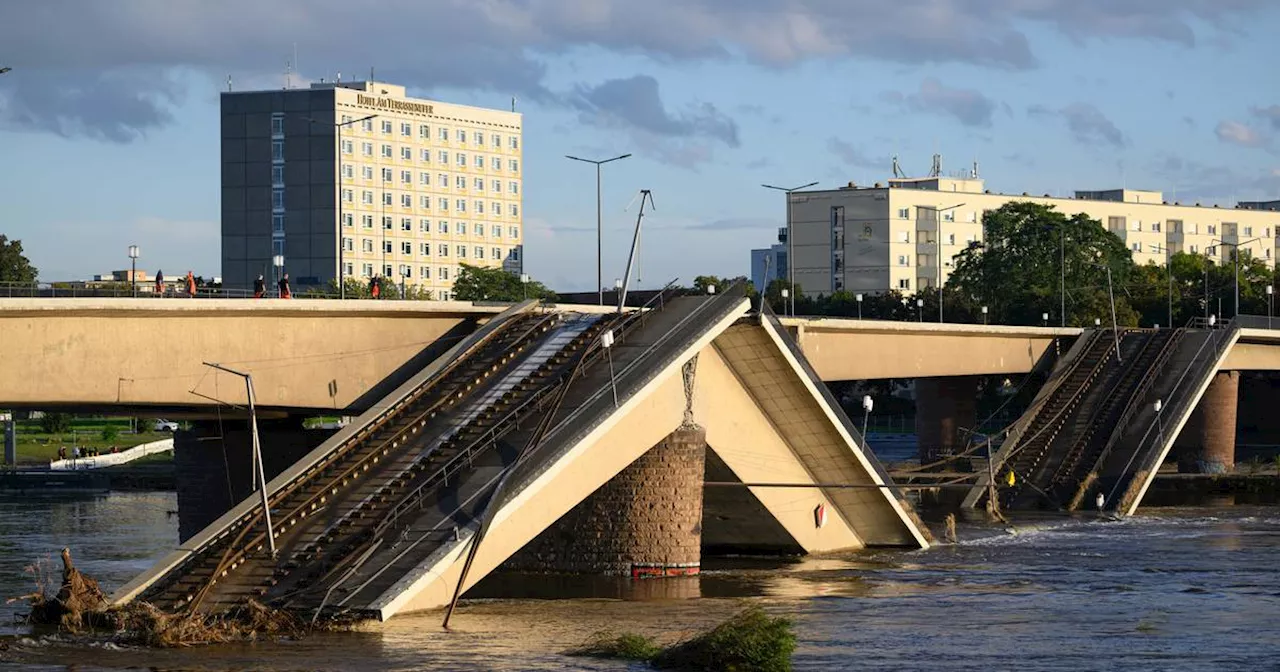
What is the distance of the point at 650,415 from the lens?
182 ft

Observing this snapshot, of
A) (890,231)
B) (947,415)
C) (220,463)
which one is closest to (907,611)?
(220,463)

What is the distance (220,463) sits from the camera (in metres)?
61.6

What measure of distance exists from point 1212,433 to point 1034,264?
148 feet

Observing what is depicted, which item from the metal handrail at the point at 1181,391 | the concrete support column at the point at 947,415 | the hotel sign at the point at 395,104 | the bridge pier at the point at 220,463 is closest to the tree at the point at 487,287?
the hotel sign at the point at 395,104

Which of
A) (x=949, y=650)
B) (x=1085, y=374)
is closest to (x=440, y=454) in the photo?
(x=949, y=650)

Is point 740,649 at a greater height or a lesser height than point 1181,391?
lesser

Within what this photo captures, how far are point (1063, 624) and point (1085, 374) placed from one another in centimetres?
5015

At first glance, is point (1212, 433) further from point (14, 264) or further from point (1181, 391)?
point (14, 264)

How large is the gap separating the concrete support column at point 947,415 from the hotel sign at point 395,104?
286ft

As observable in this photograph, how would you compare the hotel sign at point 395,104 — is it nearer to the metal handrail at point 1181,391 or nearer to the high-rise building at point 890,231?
the high-rise building at point 890,231

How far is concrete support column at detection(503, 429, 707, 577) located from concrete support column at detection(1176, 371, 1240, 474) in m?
55.6

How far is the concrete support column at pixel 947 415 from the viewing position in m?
104

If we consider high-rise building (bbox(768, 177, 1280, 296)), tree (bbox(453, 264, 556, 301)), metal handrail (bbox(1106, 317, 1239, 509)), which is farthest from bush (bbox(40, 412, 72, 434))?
metal handrail (bbox(1106, 317, 1239, 509))

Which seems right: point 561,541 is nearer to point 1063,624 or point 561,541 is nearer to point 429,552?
point 429,552
